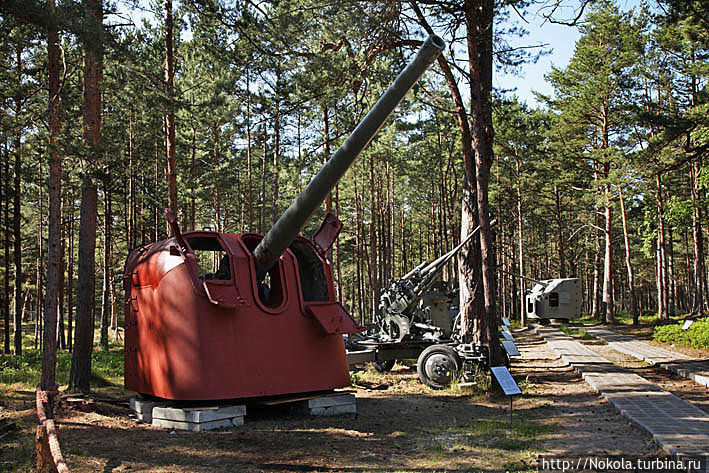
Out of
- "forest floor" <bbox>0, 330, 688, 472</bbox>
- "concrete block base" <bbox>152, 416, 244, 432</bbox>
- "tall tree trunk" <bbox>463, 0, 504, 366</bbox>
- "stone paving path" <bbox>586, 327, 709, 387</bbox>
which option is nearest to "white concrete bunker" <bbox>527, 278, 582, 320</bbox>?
"stone paving path" <bbox>586, 327, 709, 387</bbox>

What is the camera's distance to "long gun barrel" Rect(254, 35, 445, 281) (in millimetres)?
6184

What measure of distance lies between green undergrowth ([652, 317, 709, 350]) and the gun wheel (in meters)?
8.82

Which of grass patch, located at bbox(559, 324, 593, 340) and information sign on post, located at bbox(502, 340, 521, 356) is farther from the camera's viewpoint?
grass patch, located at bbox(559, 324, 593, 340)

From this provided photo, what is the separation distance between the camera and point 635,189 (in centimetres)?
2597

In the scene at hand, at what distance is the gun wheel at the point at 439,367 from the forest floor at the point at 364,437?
31.5 inches

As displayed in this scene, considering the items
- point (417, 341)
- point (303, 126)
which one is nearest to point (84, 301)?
point (417, 341)

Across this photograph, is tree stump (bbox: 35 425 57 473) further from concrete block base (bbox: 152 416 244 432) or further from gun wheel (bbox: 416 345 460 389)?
gun wheel (bbox: 416 345 460 389)

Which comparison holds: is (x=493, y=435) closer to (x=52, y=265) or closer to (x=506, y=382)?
(x=506, y=382)

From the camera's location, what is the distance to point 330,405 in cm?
769

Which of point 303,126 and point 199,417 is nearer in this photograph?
point 199,417

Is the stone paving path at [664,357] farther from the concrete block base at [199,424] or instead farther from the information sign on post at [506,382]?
the concrete block base at [199,424]

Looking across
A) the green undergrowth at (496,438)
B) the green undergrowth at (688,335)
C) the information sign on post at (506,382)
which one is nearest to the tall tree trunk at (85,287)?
the green undergrowth at (496,438)

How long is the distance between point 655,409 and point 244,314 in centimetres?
577

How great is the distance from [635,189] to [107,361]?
74.8 ft
